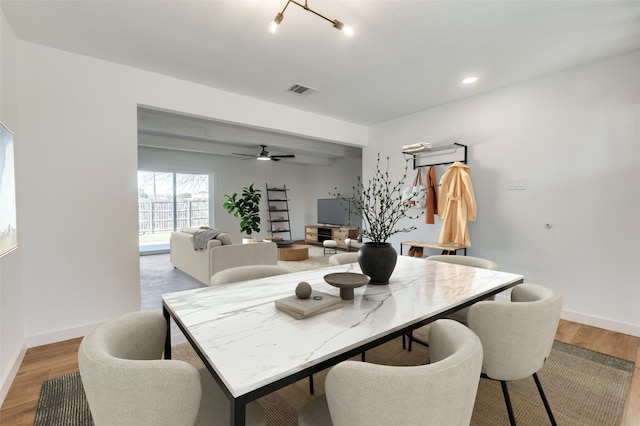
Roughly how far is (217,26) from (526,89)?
3.24m

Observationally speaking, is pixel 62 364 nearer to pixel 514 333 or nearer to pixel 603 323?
pixel 514 333

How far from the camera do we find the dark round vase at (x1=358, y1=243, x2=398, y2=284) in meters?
1.66

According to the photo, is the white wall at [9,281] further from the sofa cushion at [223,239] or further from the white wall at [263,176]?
the white wall at [263,176]

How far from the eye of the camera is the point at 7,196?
193 centimetres

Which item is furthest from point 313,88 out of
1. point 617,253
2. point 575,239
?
point 617,253

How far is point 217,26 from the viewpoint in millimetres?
2229

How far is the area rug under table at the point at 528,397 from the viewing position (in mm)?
1632

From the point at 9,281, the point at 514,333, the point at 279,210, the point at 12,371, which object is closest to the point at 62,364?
the point at 12,371

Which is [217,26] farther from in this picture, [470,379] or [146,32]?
[470,379]

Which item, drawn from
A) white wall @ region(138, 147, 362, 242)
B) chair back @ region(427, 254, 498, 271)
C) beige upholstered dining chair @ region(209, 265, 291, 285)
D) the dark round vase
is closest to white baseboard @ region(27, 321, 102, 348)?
beige upholstered dining chair @ region(209, 265, 291, 285)

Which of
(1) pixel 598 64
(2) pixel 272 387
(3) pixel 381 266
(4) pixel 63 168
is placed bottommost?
(2) pixel 272 387

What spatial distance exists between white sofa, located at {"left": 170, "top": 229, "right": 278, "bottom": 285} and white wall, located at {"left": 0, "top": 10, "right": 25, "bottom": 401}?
1.81m

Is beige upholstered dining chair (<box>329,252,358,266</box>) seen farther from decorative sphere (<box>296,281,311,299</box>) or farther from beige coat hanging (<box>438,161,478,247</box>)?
beige coat hanging (<box>438,161,478,247</box>)

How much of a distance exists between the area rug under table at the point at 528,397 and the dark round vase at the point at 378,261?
0.88 meters
